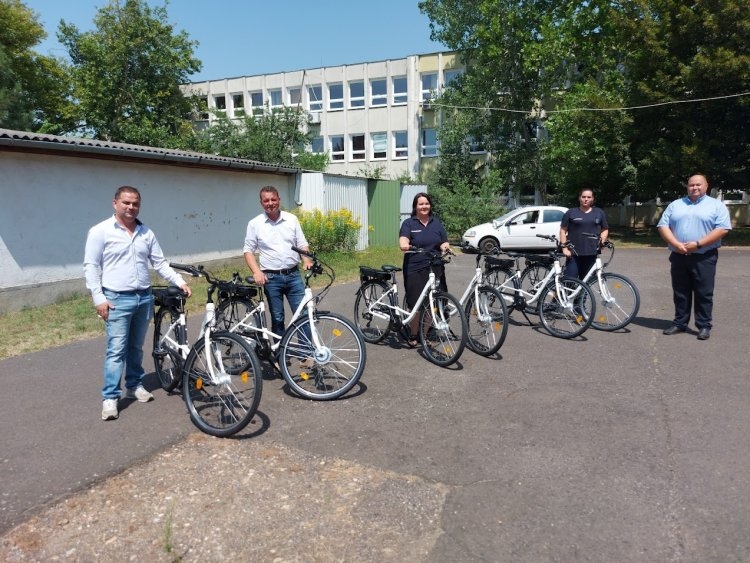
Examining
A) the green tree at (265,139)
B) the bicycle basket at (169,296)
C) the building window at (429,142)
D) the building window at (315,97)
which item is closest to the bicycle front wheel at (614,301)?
the bicycle basket at (169,296)

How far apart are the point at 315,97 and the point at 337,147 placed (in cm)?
434

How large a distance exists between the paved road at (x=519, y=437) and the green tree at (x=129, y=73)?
100ft

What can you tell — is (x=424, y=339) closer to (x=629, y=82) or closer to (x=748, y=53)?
(x=748, y=53)

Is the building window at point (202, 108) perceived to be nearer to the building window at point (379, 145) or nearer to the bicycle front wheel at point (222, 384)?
the building window at point (379, 145)

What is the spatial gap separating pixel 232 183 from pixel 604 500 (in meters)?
12.9

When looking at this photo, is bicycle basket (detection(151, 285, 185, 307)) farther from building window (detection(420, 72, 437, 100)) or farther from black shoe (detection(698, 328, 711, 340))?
building window (detection(420, 72, 437, 100))

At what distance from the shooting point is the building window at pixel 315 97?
40562mm

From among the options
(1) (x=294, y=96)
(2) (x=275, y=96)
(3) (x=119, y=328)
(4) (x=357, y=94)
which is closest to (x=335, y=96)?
A: (4) (x=357, y=94)

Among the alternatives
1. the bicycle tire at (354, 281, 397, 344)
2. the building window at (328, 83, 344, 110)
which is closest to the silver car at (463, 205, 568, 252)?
the bicycle tire at (354, 281, 397, 344)

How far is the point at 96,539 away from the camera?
9.29ft

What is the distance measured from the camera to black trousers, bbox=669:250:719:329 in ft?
21.7

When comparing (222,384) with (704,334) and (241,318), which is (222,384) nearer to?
(241,318)

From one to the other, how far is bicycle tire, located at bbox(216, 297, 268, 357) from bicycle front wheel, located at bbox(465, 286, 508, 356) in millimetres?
2241

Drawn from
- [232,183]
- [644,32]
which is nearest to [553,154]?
[644,32]
